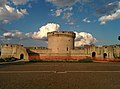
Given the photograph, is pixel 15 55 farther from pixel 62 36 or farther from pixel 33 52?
pixel 62 36

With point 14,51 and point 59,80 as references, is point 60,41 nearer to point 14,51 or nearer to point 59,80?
point 14,51

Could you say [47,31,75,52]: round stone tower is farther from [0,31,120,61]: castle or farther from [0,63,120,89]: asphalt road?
[0,63,120,89]: asphalt road

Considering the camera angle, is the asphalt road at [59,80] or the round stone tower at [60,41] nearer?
the asphalt road at [59,80]

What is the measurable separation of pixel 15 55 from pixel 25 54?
11.8 feet

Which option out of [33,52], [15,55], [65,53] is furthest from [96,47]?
[15,55]

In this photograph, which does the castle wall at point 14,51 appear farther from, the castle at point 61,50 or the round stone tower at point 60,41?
the round stone tower at point 60,41

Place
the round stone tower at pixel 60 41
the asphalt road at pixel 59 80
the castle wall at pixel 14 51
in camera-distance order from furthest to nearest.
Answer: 1. the round stone tower at pixel 60 41
2. the castle wall at pixel 14 51
3. the asphalt road at pixel 59 80

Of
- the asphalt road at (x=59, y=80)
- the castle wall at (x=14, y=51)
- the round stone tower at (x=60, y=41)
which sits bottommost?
the asphalt road at (x=59, y=80)

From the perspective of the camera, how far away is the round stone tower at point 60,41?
59.1 m

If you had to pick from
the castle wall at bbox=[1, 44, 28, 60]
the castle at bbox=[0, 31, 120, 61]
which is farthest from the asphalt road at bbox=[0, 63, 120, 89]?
the castle at bbox=[0, 31, 120, 61]

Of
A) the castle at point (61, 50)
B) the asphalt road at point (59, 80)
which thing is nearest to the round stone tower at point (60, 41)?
the castle at point (61, 50)

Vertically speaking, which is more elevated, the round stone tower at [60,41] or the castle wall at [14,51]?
the round stone tower at [60,41]

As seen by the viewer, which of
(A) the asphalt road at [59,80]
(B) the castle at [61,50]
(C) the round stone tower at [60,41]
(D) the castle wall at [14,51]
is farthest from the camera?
(C) the round stone tower at [60,41]

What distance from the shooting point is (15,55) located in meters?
55.7
